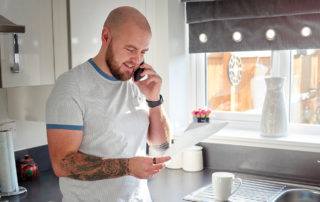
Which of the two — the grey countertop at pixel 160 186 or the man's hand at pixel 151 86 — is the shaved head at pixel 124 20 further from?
the grey countertop at pixel 160 186

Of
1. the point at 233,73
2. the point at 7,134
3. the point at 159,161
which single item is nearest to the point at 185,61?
the point at 233,73

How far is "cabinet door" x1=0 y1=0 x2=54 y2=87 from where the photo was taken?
1639mm

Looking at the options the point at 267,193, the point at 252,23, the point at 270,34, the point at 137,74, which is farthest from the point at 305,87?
the point at 137,74

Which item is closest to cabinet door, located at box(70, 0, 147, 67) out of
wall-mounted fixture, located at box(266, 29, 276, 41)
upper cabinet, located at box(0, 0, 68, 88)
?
upper cabinet, located at box(0, 0, 68, 88)

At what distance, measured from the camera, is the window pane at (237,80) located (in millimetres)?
2510

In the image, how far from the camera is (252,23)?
2.38 m

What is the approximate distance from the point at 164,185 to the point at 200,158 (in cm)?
35

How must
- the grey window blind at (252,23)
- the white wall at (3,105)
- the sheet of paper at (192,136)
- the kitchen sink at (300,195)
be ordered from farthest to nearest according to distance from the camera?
the grey window blind at (252,23)
the white wall at (3,105)
the kitchen sink at (300,195)
the sheet of paper at (192,136)

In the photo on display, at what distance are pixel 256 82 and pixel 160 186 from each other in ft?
3.08

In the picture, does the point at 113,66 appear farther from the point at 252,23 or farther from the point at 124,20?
the point at 252,23

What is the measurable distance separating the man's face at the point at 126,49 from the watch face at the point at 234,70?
1198 mm

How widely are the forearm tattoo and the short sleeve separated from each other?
0.34 feet

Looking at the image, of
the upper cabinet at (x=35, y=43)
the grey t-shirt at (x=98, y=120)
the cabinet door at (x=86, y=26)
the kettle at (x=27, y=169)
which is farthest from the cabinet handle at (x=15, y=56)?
the kettle at (x=27, y=169)

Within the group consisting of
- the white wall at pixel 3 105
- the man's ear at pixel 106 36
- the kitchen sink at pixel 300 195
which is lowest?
the kitchen sink at pixel 300 195
